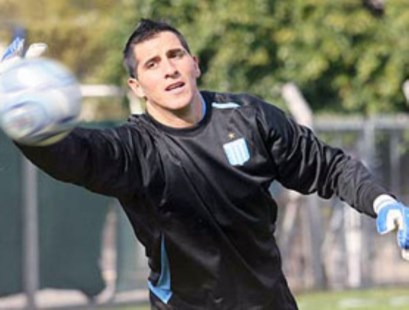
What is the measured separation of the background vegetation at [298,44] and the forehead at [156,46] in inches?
598

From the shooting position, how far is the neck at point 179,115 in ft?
22.6

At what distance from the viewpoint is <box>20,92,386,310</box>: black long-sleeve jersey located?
22.4 feet

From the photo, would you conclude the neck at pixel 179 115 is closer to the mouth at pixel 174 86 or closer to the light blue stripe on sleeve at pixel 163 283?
the mouth at pixel 174 86

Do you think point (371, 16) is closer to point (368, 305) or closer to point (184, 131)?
point (368, 305)

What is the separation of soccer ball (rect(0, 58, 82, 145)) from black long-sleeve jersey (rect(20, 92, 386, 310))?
77 cm

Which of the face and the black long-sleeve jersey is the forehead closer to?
the face

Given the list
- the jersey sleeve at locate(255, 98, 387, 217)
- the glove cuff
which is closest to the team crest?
the jersey sleeve at locate(255, 98, 387, 217)

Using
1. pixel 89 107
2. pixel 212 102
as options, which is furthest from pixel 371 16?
pixel 212 102

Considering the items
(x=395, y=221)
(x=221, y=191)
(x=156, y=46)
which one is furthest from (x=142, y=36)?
(x=395, y=221)

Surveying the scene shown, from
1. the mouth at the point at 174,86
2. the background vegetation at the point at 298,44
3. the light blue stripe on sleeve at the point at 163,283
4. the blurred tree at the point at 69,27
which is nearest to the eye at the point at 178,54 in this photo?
the mouth at the point at 174,86

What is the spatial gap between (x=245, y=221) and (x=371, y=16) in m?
16.3

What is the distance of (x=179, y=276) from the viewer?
6957 mm

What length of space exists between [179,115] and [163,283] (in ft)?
2.55

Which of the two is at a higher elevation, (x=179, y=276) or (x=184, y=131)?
(x=184, y=131)
